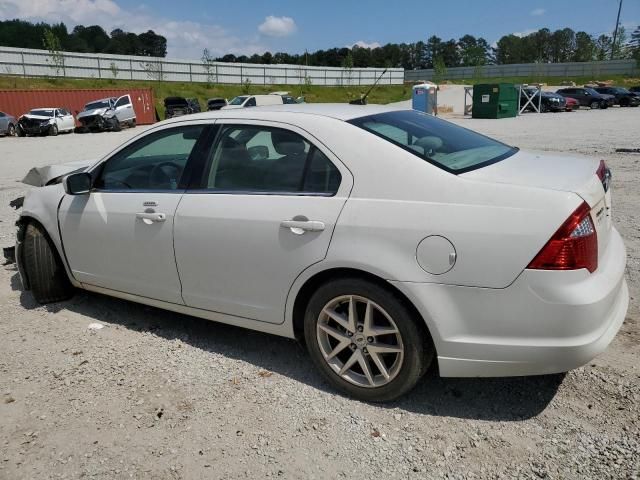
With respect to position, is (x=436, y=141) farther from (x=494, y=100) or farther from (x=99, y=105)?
(x=494, y=100)

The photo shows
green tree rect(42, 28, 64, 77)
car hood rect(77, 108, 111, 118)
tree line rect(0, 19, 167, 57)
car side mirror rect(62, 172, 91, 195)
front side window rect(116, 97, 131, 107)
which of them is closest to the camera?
car side mirror rect(62, 172, 91, 195)

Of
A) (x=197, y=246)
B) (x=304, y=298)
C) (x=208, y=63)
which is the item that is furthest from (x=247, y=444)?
(x=208, y=63)

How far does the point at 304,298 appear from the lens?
3.17m

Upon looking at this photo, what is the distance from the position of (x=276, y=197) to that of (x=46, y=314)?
8.44 ft

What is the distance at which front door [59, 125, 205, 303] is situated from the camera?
363cm

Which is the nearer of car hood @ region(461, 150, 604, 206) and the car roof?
car hood @ region(461, 150, 604, 206)

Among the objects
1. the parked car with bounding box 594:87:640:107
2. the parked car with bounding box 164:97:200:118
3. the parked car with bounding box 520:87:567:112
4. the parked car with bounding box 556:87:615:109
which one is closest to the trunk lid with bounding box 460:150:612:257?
the parked car with bounding box 164:97:200:118

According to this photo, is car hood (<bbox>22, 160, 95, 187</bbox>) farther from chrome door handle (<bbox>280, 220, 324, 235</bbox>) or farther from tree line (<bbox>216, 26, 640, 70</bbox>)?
tree line (<bbox>216, 26, 640, 70</bbox>)

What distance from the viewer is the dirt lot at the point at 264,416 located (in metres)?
2.59

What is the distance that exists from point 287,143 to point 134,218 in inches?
49.3

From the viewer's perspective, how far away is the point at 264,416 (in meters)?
3.01

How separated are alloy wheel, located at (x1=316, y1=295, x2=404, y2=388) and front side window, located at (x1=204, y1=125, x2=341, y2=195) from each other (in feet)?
2.16

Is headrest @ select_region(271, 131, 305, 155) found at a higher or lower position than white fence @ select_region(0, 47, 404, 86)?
lower

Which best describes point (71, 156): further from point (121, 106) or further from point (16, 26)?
point (16, 26)
